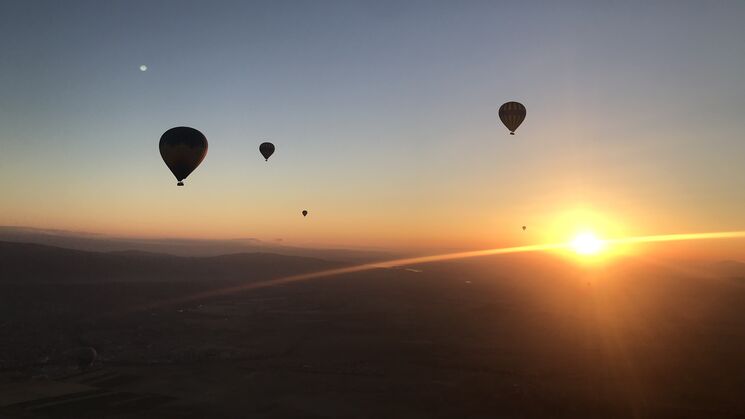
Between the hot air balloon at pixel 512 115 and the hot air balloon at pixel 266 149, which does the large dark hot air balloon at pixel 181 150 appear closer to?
the hot air balloon at pixel 266 149

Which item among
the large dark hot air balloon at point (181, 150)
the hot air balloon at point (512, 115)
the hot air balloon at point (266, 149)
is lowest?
the large dark hot air balloon at point (181, 150)

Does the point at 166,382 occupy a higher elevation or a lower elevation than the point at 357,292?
lower

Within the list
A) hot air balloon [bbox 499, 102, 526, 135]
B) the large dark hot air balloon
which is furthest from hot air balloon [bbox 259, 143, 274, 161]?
hot air balloon [bbox 499, 102, 526, 135]

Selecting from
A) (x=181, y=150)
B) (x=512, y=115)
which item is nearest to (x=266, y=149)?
(x=181, y=150)

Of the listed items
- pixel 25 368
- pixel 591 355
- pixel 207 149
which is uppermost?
pixel 207 149

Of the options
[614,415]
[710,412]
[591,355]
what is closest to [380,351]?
[591,355]

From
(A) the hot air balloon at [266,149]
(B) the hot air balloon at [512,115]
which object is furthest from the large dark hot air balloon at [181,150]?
(B) the hot air balloon at [512,115]

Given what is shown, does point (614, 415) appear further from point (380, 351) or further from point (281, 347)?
point (281, 347)
